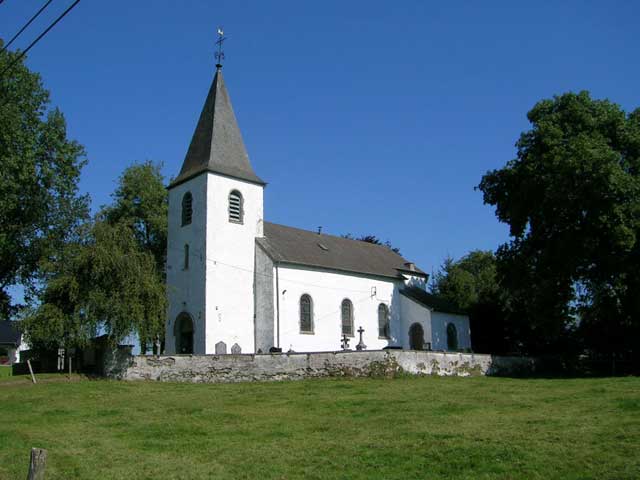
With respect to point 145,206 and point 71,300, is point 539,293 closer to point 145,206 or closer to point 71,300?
point 71,300

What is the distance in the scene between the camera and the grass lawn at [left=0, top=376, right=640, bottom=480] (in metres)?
10.1

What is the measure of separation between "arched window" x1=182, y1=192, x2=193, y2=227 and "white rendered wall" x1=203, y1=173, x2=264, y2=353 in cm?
184

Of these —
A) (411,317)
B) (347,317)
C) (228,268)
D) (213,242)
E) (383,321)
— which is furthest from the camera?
(411,317)

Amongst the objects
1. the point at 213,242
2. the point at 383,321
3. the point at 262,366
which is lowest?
the point at 262,366

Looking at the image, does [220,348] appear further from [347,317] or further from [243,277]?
[347,317]

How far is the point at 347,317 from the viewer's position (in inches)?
1448

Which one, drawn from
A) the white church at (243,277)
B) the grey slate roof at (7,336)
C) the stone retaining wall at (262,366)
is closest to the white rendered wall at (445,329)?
the white church at (243,277)

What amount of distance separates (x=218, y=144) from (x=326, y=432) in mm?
24301

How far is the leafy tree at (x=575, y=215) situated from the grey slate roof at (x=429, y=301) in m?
6.76

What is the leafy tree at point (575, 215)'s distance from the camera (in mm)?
27516

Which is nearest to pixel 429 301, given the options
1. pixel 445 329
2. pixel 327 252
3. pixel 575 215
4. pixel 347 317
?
pixel 445 329

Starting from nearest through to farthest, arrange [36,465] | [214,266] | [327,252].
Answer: [36,465] < [214,266] < [327,252]

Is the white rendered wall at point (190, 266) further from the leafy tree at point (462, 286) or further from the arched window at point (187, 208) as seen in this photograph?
the leafy tree at point (462, 286)

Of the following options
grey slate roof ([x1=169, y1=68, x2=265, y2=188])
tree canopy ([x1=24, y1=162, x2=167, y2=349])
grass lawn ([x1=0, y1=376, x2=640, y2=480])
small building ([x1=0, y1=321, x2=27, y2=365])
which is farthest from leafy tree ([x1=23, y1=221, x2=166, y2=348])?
small building ([x1=0, y1=321, x2=27, y2=365])
